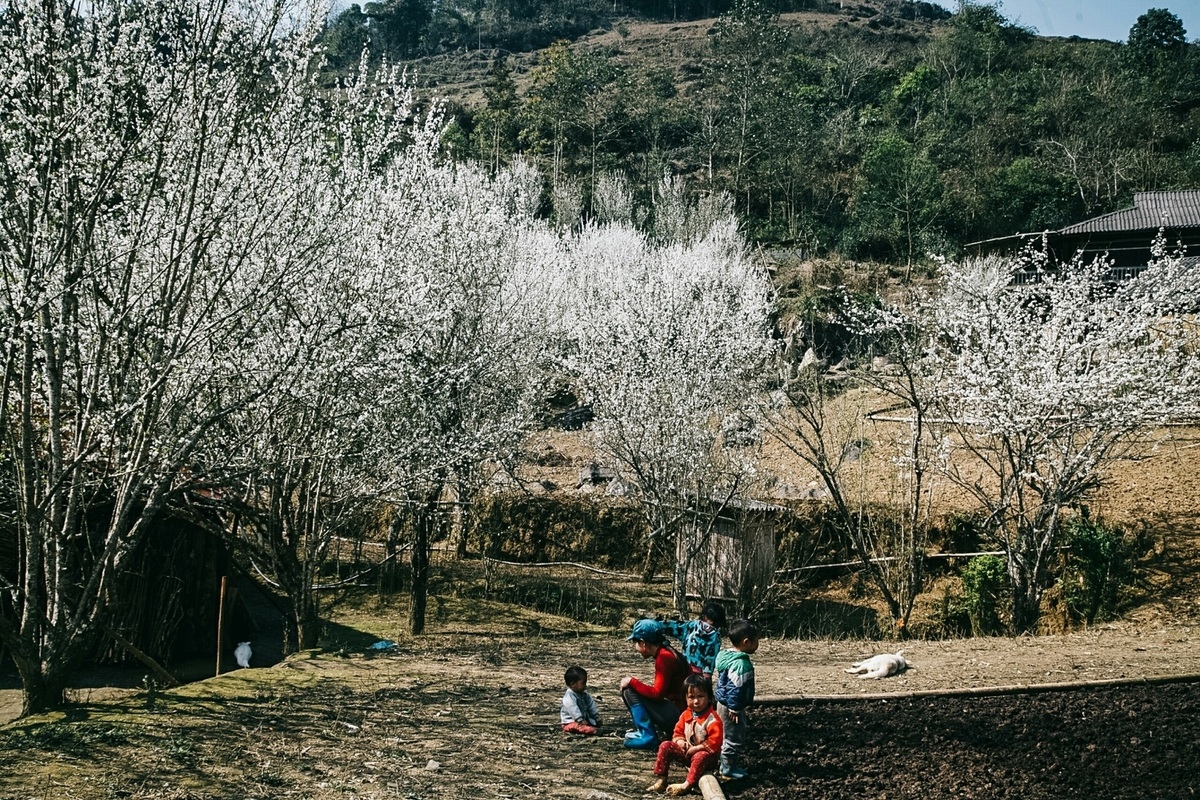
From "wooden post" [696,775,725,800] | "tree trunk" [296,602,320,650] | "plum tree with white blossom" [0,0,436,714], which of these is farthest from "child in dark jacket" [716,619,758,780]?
"tree trunk" [296,602,320,650]

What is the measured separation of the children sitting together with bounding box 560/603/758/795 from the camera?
5.13 metres

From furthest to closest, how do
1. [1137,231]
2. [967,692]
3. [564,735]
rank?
[1137,231], [967,692], [564,735]

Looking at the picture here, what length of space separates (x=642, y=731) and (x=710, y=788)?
102 cm

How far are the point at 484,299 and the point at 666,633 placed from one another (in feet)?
22.4

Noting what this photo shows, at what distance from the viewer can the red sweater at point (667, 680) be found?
584 centimetres

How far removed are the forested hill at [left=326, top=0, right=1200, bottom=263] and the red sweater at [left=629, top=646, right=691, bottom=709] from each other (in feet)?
105

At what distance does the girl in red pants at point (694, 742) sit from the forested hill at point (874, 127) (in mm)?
32502

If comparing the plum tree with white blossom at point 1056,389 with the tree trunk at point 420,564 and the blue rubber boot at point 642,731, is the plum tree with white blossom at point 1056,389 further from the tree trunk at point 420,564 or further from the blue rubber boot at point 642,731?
the tree trunk at point 420,564

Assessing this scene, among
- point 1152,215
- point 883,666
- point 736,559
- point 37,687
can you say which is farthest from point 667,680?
point 1152,215

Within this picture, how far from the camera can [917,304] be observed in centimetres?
1370

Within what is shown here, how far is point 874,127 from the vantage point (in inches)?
1905

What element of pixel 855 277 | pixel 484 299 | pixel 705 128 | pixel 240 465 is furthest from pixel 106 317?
pixel 705 128

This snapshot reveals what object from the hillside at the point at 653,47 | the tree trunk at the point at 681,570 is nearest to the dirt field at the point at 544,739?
the tree trunk at the point at 681,570

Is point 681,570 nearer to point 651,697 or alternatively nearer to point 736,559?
point 736,559
